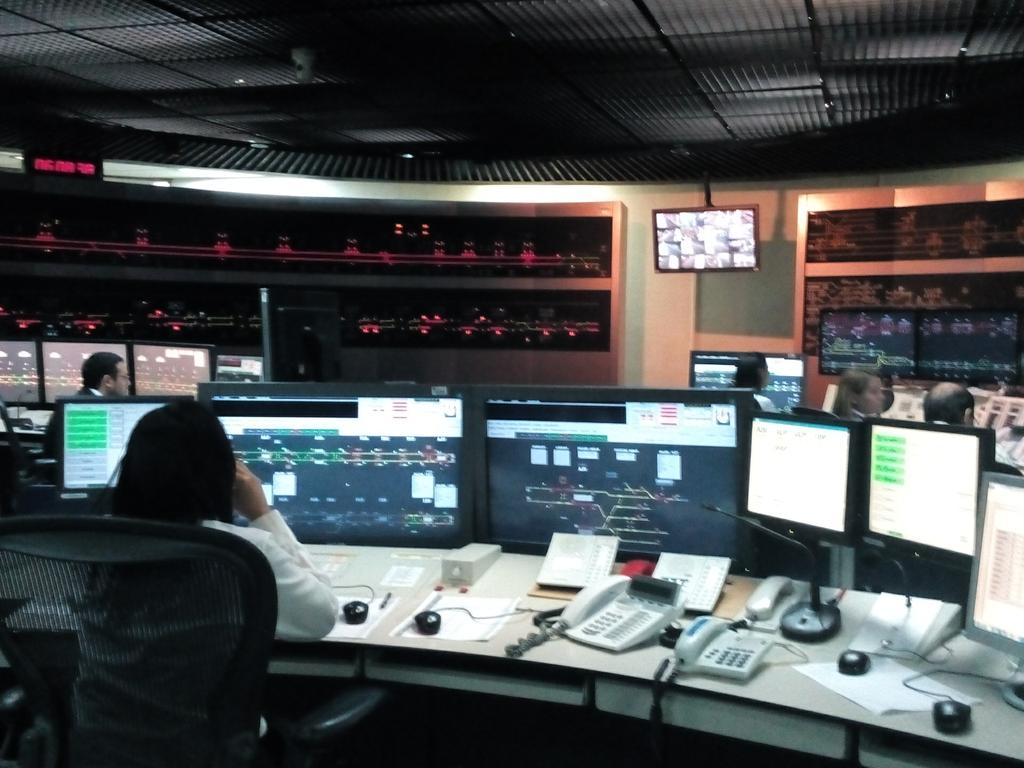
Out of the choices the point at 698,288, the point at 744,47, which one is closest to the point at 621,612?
the point at 744,47

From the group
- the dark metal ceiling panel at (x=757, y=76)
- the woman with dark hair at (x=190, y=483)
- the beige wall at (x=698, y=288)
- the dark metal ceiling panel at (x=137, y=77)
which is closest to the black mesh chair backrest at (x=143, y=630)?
the woman with dark hair at (x=190, y=483)

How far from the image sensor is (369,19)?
4.03m

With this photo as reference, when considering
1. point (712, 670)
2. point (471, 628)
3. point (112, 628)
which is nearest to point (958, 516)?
point (712, 670)

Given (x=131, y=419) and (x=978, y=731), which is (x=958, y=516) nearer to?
(x=978, y=731)

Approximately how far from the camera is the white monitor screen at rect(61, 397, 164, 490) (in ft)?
9.22

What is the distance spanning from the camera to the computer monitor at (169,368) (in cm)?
547

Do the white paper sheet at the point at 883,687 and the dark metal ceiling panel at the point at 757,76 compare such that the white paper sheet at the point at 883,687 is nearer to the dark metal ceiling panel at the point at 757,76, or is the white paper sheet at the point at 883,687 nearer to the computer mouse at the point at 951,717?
the computer mouse at the point at 951,717

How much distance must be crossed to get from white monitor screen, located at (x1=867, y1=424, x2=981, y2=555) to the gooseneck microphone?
0.19 metres

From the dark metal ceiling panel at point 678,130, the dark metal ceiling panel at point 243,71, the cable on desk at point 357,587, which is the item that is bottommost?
the cable on desk at point 357,587

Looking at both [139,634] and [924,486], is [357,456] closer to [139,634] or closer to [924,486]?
[139,634]

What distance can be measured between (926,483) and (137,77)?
4.96 metres

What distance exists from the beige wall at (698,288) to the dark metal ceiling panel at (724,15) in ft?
9.96

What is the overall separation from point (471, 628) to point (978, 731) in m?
1.07

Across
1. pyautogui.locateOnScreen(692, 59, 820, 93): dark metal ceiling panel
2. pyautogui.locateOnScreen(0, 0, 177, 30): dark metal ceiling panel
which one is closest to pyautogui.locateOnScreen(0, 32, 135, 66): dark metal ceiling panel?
pyautogui.locateOnScreen(0, 0, 177, 30): dark metal ceiling panel
